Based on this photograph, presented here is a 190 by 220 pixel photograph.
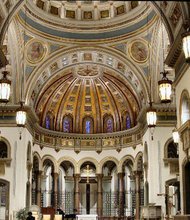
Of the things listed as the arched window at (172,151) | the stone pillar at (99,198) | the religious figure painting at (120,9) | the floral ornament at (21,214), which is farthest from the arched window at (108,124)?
the floral ornament at (21,214)

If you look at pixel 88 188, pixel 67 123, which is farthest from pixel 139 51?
pixel 88 188

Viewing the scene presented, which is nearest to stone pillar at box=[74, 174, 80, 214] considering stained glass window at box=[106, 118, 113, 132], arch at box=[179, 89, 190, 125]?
stained glass window at box=[106, 118, 113, 132]

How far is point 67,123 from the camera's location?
36312mm

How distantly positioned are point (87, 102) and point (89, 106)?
449 mm

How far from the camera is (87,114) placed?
3650 centimetres

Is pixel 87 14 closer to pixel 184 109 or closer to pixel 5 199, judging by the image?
pixel 5 199

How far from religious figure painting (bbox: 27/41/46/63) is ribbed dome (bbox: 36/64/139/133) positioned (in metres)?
4.29

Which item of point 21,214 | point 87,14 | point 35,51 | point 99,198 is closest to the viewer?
point 21,214

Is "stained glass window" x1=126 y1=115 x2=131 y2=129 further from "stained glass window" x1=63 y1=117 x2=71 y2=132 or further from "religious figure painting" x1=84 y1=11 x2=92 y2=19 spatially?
"religious figure painting" x1=84 y1=11 x2=92 y2=19

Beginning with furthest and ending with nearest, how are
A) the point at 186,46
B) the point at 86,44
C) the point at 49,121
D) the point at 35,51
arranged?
A: the point at 49,121 < the point at 86,44 < the point at 35,51 < the point at 186,46

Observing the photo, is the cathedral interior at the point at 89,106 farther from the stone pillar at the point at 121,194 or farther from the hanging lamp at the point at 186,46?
the hanging lamp at the point at 186,46

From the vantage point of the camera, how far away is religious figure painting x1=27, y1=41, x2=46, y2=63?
87.1 feet

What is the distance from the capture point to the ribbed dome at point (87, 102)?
32.9 m

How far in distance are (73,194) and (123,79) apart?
10980 millimetres
